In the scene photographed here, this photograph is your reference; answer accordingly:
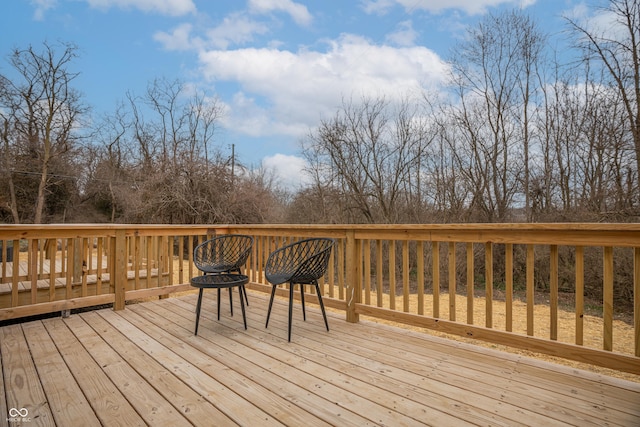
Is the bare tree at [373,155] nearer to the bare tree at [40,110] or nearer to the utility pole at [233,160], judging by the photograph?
the utility pole at [233,160]

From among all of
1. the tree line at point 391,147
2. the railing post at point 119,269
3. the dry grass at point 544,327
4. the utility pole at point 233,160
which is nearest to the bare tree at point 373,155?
the tree line at point 391,147

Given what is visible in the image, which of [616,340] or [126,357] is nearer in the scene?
[126,357]

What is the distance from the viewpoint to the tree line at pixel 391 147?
616cm

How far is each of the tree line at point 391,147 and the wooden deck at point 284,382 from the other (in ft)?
17.8

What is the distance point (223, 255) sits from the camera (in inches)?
143

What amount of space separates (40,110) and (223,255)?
12.8 m

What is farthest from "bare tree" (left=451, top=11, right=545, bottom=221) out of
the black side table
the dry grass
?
the black side table

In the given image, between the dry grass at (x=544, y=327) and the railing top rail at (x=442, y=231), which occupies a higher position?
the railing top rail at (x=442, y=231)

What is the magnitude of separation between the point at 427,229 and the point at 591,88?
6.42 metres

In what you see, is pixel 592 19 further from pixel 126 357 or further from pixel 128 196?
pixel 128 196

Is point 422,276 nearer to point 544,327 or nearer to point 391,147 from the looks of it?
point 544,327

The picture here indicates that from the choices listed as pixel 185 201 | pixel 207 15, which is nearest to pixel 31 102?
pixel 185 201

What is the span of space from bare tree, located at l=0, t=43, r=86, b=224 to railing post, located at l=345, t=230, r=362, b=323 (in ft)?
44.2

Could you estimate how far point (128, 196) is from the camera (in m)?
11.3
